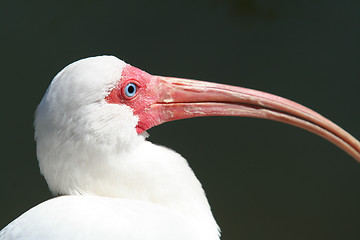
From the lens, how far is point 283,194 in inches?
147

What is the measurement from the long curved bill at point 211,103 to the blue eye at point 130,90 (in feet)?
0.36

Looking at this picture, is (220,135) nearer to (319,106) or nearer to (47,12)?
(319,106)

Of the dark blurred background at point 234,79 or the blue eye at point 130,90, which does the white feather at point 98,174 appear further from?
the dark blurred background at point 234,79

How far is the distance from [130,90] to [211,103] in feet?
1.22

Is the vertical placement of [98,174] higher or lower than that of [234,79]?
lower

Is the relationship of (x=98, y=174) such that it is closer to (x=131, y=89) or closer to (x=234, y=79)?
(x=131, y=89)

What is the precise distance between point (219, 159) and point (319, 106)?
2.84 feet

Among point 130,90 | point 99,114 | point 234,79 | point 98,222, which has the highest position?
point 234,79

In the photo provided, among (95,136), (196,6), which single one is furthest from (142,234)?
(196,6)

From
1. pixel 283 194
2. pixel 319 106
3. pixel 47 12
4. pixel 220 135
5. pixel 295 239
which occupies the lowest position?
pixel 295 239

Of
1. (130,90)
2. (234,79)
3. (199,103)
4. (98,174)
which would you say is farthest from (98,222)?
(234,79)

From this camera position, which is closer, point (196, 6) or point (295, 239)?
point (295, 239)

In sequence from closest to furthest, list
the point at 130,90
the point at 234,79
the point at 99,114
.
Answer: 1. the point at 99,114
2. the point at 130,90
3. the point at 234,79

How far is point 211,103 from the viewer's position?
2.12 m
